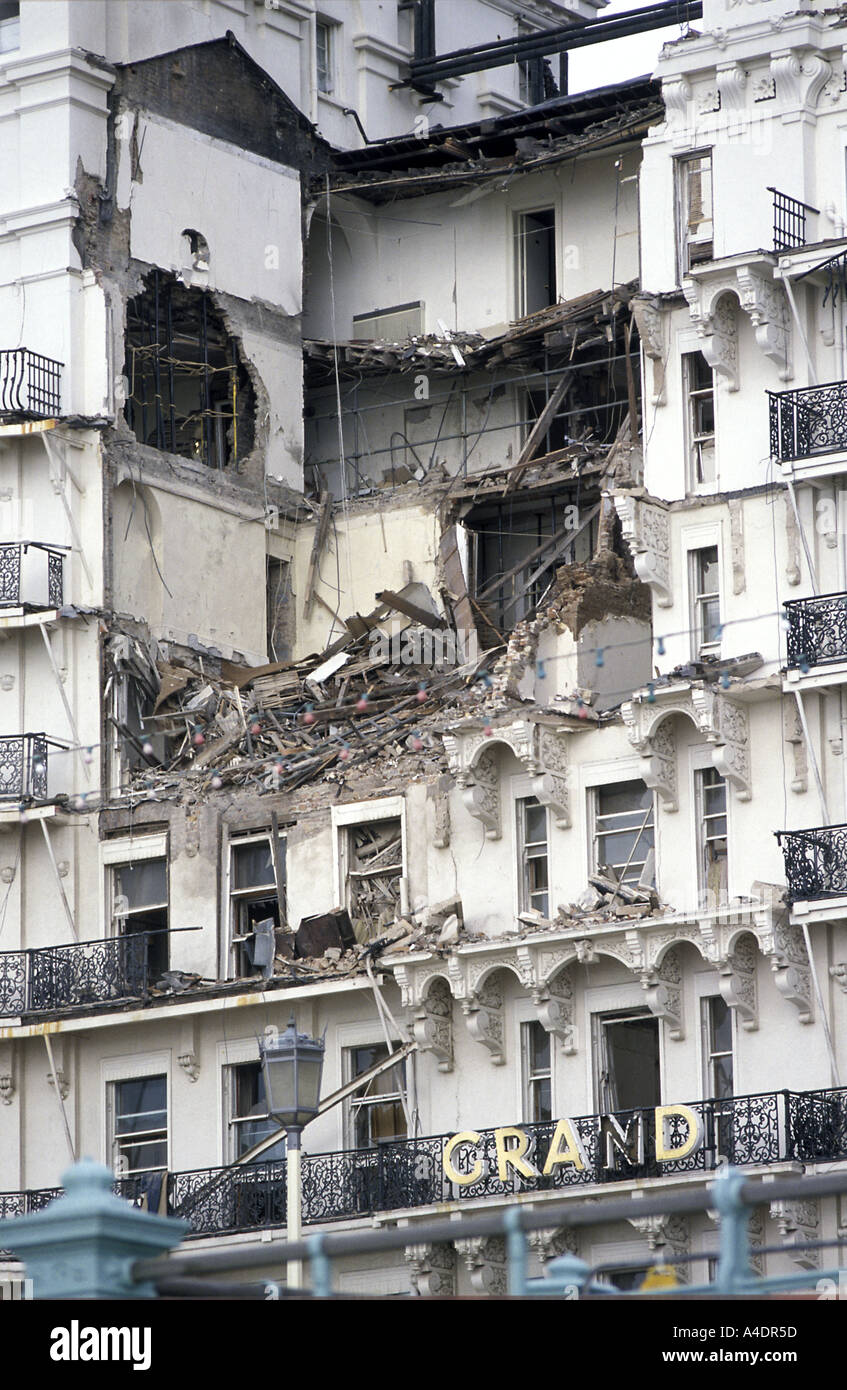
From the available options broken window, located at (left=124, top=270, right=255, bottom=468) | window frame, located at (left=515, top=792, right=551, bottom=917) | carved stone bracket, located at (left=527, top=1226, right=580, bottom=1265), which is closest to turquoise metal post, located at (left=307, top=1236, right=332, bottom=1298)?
carved stone bracket, located at (left=527, top=1226, right=580, bottom=1265)

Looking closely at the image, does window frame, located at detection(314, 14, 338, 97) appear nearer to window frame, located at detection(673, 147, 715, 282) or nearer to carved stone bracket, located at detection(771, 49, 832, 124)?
window frame, located at detection(673, 147, 715, 282)

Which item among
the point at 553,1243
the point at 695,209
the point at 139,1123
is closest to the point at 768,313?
the point at 695,209

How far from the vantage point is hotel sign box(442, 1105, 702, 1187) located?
43.2 m

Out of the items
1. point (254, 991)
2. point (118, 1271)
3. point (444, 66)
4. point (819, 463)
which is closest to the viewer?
point (118, 1271)

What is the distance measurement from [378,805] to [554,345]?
8.48 m

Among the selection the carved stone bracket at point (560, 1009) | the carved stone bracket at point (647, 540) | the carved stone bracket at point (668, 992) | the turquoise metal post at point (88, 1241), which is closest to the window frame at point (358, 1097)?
the carved stone bracket at point (560, 1009)

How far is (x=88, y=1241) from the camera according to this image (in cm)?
1922

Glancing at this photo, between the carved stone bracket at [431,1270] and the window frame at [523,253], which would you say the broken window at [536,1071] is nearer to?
the carved stone bracket at [431,1270]

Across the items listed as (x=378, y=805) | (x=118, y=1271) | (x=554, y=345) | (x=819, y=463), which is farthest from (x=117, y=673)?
(x=118, y=1271)

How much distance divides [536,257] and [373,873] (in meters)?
11.8

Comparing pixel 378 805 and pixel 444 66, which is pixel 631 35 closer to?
pixel 444 66

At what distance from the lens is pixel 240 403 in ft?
179

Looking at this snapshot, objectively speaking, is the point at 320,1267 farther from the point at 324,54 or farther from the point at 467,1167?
the point at 324,54

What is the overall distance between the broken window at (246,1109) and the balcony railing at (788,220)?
44.6 ft
